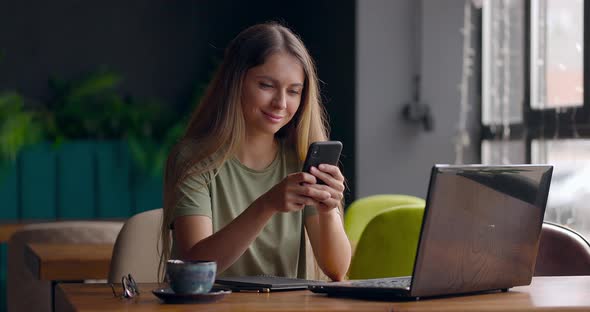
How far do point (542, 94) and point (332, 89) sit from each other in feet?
4.77

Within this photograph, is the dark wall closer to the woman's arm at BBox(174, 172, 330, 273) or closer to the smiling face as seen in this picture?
the smiling face

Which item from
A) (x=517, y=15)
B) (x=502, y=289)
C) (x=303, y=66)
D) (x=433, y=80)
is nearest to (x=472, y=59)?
(x=433, y=80)

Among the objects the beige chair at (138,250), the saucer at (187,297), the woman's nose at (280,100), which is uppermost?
the woman's nose at (280,100)

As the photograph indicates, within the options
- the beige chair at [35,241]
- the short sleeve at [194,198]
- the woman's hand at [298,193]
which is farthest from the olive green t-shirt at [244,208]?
the beige chair at [35,241]

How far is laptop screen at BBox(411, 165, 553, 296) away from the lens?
59.7 inches

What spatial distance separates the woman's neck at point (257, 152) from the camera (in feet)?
7.42

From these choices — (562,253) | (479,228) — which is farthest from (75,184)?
(479,228)

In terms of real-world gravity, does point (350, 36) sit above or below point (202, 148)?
above

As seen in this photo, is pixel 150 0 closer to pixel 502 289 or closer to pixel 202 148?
pixel 202 148

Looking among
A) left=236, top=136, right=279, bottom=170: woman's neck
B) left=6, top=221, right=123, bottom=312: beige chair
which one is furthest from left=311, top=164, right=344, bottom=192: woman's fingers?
left=6, top=221, right=123, bottom=312: beige chair

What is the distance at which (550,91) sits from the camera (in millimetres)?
4223

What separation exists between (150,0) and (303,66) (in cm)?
411

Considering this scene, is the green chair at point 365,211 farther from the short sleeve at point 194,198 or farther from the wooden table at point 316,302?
the wooden table at point 316,302

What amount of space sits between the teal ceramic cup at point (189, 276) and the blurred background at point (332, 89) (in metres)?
2.68
